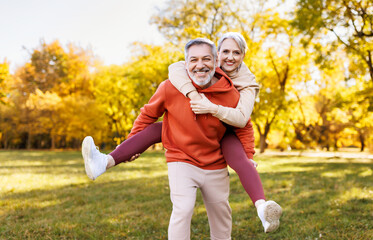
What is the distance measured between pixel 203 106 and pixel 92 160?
1075 mm

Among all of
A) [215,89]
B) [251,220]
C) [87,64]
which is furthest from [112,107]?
[215,89]

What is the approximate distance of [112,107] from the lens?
3222 cm

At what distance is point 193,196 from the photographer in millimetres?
2699

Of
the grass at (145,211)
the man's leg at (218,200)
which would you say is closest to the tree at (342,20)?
the grass at (145,211)

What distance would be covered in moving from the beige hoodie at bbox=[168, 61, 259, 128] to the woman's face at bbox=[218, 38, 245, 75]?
0.32 ft

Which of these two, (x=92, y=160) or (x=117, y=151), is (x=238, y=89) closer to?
(x=117, y=151)

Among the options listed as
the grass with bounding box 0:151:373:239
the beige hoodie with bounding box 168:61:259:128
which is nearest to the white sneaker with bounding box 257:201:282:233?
the beige hoodie with bounding box 168:61:259:128

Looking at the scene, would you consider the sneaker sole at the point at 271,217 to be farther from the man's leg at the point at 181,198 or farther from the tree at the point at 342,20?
the tree at the point at 342,20

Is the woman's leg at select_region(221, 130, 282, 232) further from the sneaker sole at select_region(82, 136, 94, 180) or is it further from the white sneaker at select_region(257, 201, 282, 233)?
the sneaker sole at select_region(82, 136, 94, 180)

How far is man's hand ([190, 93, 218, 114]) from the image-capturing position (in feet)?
8.59

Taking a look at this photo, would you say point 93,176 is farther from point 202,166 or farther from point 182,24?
point 182,24

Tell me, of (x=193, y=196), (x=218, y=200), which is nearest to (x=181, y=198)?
(x=193, y=196)

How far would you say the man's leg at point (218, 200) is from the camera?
2.88m

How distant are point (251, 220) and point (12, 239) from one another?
3.56m
